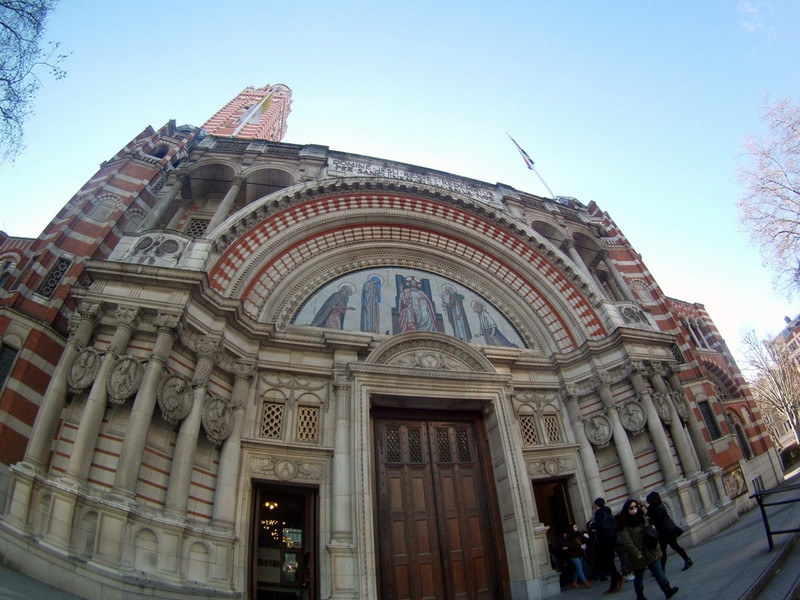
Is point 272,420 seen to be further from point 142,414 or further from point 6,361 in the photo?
point 6,361

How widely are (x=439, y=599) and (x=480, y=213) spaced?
1125 centimetres

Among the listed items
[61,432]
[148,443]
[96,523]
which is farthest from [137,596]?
[61,432]

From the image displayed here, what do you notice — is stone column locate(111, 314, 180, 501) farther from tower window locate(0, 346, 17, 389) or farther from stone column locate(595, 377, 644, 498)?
stone column locate(595, 377, 644, 498)

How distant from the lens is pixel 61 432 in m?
7.60

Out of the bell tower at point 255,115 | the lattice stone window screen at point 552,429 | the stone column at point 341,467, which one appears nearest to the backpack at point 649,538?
the stone column at point 341,467

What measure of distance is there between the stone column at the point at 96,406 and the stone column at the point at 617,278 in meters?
14.7

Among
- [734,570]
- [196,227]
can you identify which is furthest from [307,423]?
[734,570]

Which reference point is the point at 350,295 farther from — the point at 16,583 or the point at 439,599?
the point at 16,583

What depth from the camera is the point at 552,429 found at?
40.5 ft

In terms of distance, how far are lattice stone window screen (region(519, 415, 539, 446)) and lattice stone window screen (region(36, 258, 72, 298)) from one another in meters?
12.3

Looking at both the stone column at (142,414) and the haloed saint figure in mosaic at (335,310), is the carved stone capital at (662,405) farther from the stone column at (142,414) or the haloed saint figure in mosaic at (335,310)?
the stone column at (142,414)

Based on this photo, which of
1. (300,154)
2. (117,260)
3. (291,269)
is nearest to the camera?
(117,260)

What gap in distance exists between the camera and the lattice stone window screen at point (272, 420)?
9.90 metres

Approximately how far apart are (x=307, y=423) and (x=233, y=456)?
181 cm
